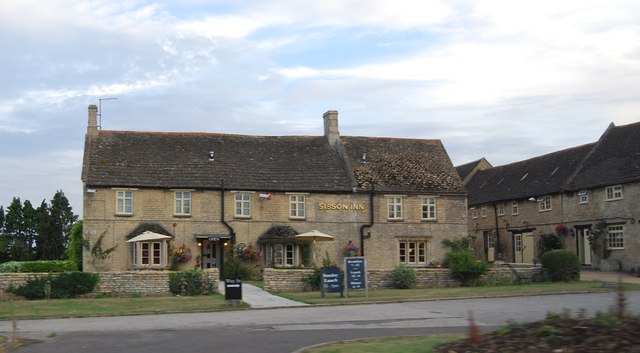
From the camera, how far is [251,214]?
4016 cm

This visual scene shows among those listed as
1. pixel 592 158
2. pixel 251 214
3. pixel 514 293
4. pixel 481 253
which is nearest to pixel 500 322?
pixel 514 293

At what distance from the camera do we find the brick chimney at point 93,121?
4097 cm

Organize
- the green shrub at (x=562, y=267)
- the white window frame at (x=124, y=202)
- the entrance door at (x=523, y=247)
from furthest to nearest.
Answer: the entrance door at (x=523, y=247) → the white window frame at (x=124, y=202) → the green shrub at (x=562, y=267)

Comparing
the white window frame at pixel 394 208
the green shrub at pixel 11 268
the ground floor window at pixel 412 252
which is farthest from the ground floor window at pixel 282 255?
the green shrub at pixel 11 268

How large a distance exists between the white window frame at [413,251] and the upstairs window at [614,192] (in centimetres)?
1047

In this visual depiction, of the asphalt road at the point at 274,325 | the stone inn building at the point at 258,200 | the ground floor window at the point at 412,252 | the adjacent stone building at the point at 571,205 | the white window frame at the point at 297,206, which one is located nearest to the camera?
the asphalt road at the point at 274,325

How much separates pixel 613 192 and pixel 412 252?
38.0 feet

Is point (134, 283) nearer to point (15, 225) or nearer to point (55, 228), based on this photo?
point (55, 228)

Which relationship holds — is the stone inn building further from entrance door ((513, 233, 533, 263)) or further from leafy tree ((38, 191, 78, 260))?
leafy tree ((38, 191, 78, 260))

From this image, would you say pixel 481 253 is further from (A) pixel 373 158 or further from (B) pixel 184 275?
(B) pixel 184 275

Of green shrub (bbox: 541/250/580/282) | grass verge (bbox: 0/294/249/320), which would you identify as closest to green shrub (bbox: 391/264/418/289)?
green shrub (bbox: 541/250/580/282)

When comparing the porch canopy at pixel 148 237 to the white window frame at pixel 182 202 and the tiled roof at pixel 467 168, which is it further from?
the tiled roof at pixel 467 168

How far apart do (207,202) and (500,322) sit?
80.4 ft

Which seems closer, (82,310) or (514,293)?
(82,310)
